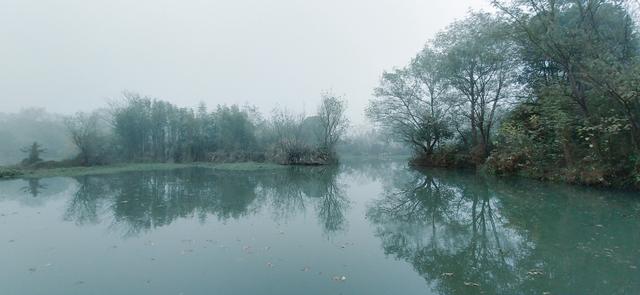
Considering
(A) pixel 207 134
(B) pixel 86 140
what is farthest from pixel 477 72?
(B) pixel 86 140

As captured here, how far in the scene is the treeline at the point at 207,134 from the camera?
24250 millimetres

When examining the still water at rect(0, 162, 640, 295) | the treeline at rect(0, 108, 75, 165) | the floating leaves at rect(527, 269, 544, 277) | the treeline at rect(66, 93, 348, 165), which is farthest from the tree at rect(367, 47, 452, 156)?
the treeline at rect(0, 108, 75, 165)

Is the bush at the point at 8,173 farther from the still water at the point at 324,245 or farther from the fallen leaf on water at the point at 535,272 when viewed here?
the fallen leaf on water at the point at 535,272

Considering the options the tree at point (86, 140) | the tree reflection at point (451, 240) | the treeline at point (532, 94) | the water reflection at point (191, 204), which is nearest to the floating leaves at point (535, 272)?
the tree reflection at point (451, 240)

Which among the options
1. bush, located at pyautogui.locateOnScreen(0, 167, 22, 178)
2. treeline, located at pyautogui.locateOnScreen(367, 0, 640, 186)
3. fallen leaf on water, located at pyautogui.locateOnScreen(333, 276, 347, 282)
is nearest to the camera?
fallen leaf on water, located at pyautogui.locateOnScreen(333, 276, 347, 282)

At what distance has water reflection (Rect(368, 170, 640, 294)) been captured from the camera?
10.5 ft

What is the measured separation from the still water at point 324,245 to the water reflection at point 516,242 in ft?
0.07

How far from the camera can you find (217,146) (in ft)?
91.7

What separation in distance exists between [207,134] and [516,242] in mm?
27302

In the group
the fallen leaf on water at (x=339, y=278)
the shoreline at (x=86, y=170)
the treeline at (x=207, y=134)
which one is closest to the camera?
the fallen leaf on water at (x=339, y=278)

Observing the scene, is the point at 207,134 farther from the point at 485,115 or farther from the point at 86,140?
the point at 485,115

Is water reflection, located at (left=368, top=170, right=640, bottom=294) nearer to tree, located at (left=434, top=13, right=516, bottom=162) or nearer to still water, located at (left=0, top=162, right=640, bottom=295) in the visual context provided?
still water, located at (left=0, top=162, right=640, bottom=295)

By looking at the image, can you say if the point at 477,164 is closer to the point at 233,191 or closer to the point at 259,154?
the point at 233,191

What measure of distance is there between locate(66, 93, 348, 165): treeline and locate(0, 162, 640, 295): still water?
16.7 meters
